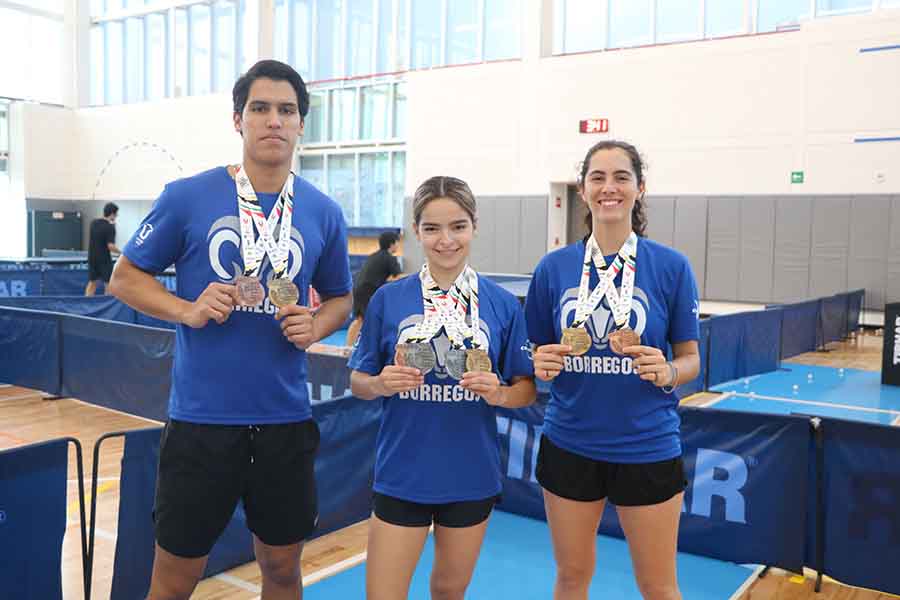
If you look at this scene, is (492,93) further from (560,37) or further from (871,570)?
(871,570)

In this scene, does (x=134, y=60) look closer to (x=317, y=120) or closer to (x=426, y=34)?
(x=317, y=120)

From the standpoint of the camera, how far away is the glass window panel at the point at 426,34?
23.1 m

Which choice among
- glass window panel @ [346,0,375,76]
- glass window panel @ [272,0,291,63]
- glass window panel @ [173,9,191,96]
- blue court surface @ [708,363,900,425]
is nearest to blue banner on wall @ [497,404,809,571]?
blue court surface @ [708,363,900,425]

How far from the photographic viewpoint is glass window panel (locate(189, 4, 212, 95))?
89.8 feet

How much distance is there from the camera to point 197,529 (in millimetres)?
2400

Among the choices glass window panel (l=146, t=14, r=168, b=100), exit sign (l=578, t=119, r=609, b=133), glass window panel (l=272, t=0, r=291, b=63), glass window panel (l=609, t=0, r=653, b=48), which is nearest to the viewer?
exit sign (l=578, t=119, r=609, b=133)

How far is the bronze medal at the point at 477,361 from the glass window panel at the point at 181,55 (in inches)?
1106

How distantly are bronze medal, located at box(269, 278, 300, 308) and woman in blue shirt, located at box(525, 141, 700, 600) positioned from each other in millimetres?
822

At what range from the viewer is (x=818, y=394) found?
33.3 feet

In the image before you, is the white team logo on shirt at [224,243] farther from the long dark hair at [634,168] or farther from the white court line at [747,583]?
the white court line at [747,583]

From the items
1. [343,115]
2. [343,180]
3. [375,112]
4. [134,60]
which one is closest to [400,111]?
[375,112]

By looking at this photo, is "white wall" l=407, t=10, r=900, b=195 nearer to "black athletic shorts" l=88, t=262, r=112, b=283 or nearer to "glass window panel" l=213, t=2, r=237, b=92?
"glass window panel" l=213, t=2, r=237, b=92

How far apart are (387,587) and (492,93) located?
19.6 m

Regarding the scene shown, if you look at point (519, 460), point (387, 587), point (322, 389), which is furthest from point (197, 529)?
point (322, 389)
